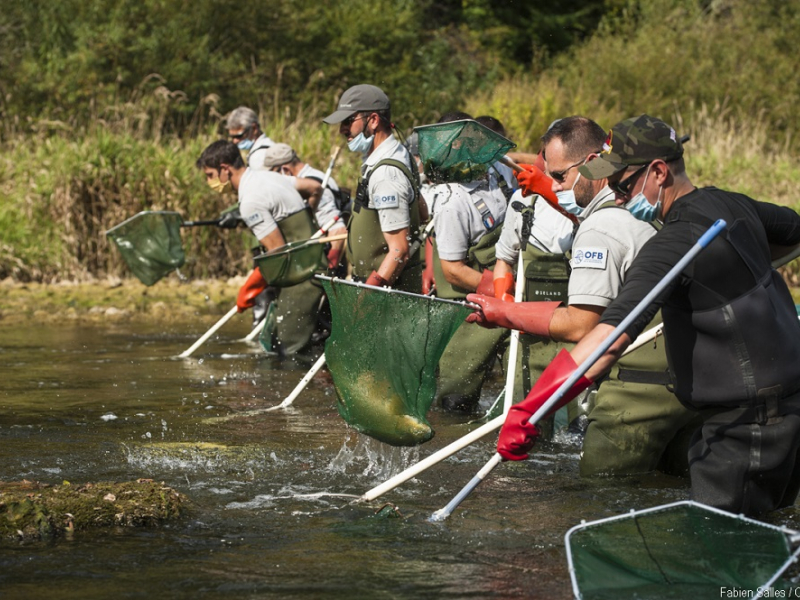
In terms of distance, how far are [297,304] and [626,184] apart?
21.7 ft

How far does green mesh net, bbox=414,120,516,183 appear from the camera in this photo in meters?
6.79

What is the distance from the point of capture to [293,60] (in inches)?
1001

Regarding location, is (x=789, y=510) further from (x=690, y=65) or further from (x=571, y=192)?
(x=690, y=65)

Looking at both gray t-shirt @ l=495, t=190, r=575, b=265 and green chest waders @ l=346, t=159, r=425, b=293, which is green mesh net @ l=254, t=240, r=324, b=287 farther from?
gray t-shirt @ l=495, t=190, r=575, b=265

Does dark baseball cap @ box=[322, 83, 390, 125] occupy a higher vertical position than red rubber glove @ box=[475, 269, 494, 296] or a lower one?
higher

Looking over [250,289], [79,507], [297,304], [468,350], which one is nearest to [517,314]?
[79,507]

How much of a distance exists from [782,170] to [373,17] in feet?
39.0

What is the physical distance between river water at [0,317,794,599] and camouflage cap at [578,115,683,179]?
157cm

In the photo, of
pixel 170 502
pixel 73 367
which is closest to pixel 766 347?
pixel 170 502

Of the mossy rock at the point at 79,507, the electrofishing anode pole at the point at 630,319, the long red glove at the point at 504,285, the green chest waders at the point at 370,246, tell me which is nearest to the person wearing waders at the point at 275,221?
the green chest waders at the point at 370,246

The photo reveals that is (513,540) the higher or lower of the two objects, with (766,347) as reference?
lower

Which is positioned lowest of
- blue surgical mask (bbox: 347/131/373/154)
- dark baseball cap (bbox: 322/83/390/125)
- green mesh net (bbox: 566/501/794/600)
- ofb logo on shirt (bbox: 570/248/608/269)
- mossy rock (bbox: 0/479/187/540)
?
mossy rock (bbox: 0/479/187/540)

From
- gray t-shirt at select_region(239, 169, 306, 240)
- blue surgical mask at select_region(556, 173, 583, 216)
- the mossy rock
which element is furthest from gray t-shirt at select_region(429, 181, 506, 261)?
gray t-shirt at select_region(239, 169, 306, 240)

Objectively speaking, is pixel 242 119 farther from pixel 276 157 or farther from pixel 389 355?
pixel 389 355
